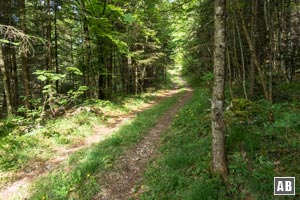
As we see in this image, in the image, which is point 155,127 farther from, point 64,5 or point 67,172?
point 64,5

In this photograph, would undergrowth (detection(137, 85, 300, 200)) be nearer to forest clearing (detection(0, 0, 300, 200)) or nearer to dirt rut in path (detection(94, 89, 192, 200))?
forest clearing (detection(0, 0, 300, 200))

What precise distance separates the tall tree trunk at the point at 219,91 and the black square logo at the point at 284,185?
891 mm

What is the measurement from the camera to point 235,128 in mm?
5203

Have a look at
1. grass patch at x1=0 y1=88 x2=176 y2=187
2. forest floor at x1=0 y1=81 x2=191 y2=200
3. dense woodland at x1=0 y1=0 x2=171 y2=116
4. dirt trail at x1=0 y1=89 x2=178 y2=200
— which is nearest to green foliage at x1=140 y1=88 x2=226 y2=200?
forest floor at x1=0 y1=81 x2=191 y2=200

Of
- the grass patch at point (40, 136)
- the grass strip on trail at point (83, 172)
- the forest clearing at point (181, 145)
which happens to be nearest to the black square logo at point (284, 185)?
the forest clearing at point (181, 145)

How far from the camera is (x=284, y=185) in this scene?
138 inches

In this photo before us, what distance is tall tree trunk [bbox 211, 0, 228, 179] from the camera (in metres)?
4.04

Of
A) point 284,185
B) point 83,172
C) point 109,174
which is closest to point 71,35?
point 83,172

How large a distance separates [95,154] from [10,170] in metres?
2.57

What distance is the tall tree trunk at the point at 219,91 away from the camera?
404 cm

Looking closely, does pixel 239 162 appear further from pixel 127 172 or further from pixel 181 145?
pixel 127 172

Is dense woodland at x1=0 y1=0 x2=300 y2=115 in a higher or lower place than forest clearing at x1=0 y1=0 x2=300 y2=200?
higher

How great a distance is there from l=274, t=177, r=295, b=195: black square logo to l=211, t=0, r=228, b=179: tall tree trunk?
89 cm

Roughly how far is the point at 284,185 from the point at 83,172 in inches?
179
